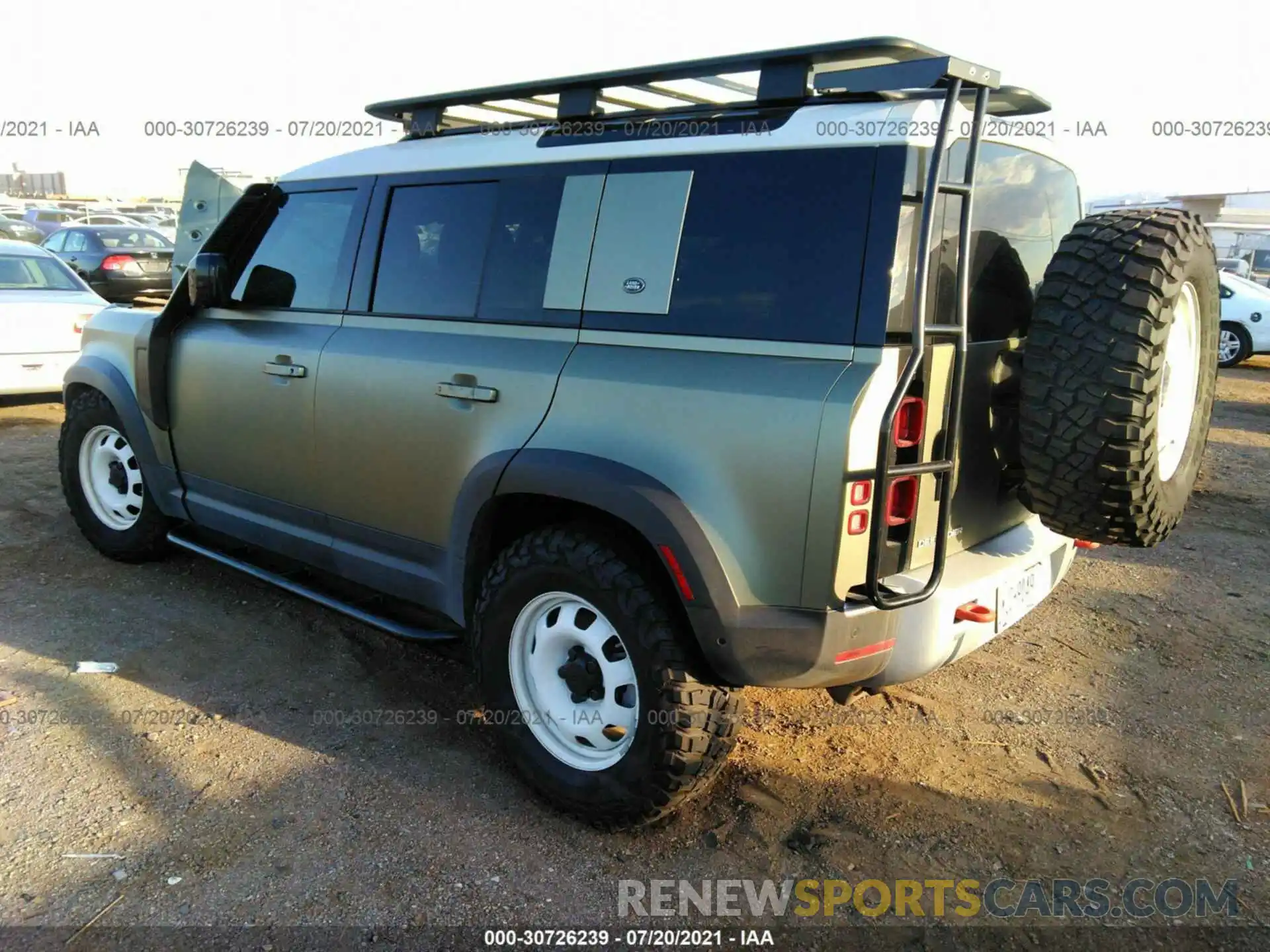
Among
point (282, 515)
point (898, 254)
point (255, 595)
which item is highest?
point (898, 254)

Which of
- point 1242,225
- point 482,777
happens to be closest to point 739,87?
point 482,777

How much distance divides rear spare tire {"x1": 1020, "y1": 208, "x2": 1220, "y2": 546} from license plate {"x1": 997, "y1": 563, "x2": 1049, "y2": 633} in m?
0.24

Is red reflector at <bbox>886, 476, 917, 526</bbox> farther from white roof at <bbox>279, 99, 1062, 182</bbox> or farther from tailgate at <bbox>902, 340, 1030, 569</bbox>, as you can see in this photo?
white roof at <bbox>279, 99, 1062, 182</bbox>

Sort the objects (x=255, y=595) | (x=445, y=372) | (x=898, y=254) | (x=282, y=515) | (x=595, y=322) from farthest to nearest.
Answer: (x=255, y=595) < (x=282, y=515) < (x=445, y=372) < (x=595, y=322) < (x=898, y=254)

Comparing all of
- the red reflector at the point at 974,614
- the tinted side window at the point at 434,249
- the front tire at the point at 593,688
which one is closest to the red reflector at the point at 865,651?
the red reflector at the point at 974,614

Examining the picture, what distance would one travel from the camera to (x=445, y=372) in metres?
3.16

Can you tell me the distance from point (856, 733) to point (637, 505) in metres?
1.53

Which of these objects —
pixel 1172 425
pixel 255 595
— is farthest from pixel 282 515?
pixel 1172 425

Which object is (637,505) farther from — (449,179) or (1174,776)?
(1174,776)

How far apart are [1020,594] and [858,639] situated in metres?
0.78

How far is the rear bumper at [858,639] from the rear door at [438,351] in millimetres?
947

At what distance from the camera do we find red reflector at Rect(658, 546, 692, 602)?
2525 millimetres

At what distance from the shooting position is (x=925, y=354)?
243cm

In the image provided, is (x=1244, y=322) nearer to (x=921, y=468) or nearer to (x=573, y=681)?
(x=921, y=468)
